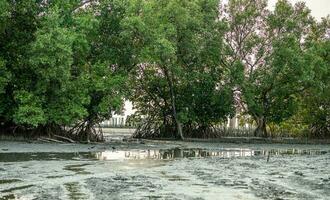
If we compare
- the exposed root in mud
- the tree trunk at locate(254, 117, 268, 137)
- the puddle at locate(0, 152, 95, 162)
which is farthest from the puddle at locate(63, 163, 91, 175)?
the tree trunk at locate(254, 117, 268, 137)

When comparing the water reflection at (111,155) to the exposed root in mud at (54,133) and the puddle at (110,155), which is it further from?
the exposed root in mud at (54,133)

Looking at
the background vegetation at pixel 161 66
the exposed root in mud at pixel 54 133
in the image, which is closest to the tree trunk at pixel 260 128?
the background vegetation at pixel 161 66

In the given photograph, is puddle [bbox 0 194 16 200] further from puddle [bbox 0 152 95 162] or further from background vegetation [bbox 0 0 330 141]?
background vegetation [bbox 0 0 330 141]

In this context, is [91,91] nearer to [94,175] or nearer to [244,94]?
[244,94]

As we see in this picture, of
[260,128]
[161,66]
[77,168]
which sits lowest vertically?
[77,168]

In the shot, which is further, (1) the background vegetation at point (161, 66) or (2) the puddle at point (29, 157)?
(1) the background vegetation at point (161, 66)

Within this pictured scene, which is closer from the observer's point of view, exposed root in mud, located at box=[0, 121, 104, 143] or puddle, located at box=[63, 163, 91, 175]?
puddle, located at box=[63, 163, 91, 175]

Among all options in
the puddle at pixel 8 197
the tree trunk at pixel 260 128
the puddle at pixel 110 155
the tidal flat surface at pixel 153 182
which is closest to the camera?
the puddle at pixel 8 197

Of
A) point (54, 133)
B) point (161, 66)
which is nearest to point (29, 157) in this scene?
point (54, 133)

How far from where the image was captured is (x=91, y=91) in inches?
1176

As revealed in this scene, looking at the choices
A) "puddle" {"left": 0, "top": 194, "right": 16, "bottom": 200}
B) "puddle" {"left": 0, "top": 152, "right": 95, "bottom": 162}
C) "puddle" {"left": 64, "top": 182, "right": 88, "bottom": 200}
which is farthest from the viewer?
"puddle" {"left": 0, "top": 152, "right": 95, "bottom": 162}

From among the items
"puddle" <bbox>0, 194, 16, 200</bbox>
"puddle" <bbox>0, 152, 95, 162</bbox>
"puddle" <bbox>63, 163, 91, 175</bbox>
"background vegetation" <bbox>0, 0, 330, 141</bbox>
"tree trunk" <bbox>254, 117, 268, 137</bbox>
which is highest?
"background vegetation" <bbox>0, 0, 330, 141</bbox>

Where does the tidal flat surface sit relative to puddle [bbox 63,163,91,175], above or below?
below

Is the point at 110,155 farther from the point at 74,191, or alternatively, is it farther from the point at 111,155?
the point at 74,191
